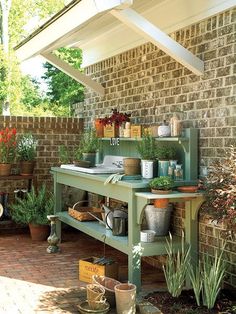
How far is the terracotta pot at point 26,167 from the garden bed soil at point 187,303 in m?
3.93

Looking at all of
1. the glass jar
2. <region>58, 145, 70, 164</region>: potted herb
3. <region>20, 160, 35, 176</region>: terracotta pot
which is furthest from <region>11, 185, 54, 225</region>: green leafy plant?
the glass jar

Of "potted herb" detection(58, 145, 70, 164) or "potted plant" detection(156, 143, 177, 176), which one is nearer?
"potted plant" detection(156, 143, 177, 176)

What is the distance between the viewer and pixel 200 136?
17.7 ft

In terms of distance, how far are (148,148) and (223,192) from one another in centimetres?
178

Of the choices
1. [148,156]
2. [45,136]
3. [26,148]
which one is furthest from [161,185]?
[45,136]

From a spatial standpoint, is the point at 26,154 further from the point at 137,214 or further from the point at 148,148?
the point at 137,214

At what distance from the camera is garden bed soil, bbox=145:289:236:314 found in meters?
4.43

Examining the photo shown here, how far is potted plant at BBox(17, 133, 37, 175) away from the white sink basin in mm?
1280

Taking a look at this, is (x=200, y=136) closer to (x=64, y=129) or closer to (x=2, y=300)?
(x=2, y=300)

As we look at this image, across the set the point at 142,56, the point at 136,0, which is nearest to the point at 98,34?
the point at 142,56

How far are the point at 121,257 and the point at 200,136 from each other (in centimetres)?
226

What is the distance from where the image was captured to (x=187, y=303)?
4.66 metres

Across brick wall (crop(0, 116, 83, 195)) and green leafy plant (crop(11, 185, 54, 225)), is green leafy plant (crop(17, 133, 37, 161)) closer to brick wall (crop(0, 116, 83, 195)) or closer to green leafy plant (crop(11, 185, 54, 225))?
brick wall (crop(0, 116, 83, 195))

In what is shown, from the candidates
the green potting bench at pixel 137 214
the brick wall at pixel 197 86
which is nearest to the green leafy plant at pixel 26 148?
the brick wall at pixel 197 86
